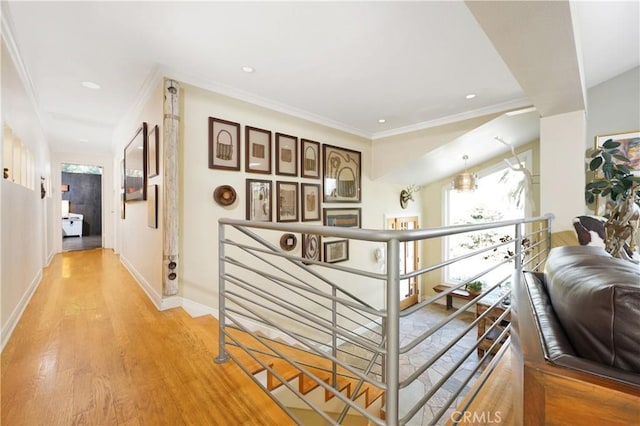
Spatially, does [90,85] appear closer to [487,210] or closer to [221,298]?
[221,298]

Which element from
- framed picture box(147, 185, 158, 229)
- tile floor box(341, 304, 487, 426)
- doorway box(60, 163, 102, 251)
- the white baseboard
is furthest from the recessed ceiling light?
doorway box(60, 163, 102, 251)

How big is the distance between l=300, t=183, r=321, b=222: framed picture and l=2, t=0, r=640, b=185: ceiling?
1005 mm

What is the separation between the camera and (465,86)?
295 cm

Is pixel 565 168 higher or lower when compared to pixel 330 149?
lower

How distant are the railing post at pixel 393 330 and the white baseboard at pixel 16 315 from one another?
254 cm

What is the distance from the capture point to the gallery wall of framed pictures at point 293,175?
3.00 metres

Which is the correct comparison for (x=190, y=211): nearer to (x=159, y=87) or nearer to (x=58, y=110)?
(x=159, y=87)

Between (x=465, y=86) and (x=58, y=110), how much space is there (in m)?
5.02

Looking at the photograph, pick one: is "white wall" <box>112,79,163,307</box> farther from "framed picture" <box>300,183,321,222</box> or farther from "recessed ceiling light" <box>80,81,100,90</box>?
"framed picture" <box>300,183,321,222</box>

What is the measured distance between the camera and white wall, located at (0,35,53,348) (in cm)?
191

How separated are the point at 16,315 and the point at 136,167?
1788mm

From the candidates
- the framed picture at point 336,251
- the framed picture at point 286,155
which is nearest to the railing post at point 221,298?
the framed picture at point 286,155

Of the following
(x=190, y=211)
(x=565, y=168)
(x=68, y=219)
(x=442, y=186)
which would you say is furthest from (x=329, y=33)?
(x=68, y=219)

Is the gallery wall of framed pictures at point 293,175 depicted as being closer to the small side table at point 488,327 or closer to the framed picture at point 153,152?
the framed picture at point 153,152
